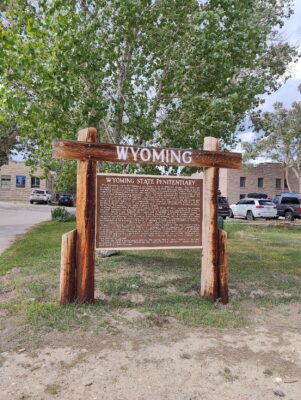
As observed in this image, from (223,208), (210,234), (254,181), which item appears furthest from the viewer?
(254,181)

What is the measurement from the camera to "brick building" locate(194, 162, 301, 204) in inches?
2050

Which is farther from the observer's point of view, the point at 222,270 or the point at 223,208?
the point at 223,208

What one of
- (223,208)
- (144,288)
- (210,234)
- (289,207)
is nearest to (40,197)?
(223,208)

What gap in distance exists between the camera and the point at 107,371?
3857mm

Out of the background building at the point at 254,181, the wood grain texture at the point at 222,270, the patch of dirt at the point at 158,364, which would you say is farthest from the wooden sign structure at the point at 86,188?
the background building at the point at 254,181

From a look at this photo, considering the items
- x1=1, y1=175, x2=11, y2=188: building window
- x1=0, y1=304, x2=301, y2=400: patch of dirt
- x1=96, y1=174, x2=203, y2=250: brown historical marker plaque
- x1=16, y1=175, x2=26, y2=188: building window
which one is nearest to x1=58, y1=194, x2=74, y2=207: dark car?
x1=16, y1=175, x2=26, y2=188: building window

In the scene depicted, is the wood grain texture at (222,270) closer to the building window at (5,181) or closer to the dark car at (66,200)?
the dark car at (66,200)

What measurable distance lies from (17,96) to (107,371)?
5837 mm

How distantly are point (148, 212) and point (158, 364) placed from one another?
2.35 meters

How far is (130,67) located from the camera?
381 inches

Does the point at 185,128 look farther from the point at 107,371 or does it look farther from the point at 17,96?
the point at 107,371

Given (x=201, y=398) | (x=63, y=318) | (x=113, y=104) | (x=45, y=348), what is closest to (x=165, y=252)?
(x=113, y=104)

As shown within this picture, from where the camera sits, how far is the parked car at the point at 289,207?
30280 millimetres

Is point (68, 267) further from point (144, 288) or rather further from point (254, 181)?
point (254, 181)
